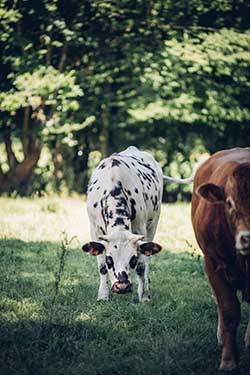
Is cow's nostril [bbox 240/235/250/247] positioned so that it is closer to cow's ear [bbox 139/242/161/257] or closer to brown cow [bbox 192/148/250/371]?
brown cow [bbox 192/148/250/371]

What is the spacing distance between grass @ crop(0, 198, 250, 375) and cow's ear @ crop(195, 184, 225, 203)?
1.10m

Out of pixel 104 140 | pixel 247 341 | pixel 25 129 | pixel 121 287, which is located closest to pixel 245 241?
pixel 247 341

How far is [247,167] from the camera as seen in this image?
4180mm

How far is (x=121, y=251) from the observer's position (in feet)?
17.9

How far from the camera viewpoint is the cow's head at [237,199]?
388 centimetres

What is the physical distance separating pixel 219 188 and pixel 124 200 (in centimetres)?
181

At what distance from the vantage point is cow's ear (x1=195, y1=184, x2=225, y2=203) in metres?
4.24

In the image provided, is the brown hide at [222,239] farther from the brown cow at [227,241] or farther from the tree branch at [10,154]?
the tree branch at [10,154]

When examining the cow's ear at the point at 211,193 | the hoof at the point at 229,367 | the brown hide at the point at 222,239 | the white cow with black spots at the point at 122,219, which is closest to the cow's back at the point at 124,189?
the white cow with black spots at the point at 122,219

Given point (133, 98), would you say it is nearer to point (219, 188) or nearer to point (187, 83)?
point (187, 83)

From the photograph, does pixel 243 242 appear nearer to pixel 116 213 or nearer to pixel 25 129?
pixel 116 213

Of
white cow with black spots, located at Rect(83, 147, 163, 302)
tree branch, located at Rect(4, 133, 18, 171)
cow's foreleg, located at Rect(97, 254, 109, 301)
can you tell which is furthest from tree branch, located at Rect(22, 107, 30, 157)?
cow's foreleg, located at Rect(97, 254, 109, 301)

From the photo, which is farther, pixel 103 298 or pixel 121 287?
pixel 103 298

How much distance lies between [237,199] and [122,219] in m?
1.92
